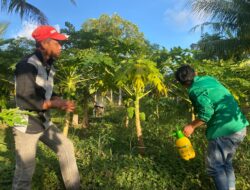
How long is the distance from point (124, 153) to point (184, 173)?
1.21m

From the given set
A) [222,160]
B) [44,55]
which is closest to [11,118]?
[44,55]

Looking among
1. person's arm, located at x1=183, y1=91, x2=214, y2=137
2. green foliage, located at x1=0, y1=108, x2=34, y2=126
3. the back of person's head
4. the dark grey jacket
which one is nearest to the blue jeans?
person's arm, located at x1=183, y1=91, x2=214, y2=137

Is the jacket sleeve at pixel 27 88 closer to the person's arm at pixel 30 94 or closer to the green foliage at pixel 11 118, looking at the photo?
the person's arm at pixel 30 94

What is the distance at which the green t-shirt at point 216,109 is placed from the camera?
4176mm

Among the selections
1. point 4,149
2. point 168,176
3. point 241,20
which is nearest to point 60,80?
point 4,149

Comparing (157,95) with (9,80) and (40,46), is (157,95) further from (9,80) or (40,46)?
(9,80)

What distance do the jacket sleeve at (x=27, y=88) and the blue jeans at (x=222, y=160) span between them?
1892mm

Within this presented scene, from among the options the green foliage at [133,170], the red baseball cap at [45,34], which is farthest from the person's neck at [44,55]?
the green foliage at [133,170]

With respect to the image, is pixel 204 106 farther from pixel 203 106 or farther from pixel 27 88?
pixel 27 88

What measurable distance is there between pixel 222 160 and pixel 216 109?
0.55 meters

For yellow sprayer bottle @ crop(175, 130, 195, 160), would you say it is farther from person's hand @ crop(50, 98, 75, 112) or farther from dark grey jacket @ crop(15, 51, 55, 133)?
dark grey jacket @ crop(15, 51, 55, 133)

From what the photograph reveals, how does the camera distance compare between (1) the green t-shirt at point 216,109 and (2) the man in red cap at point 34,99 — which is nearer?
(2) the man in red cap at point 34,99

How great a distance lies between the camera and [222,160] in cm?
423

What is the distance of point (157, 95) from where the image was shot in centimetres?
670
